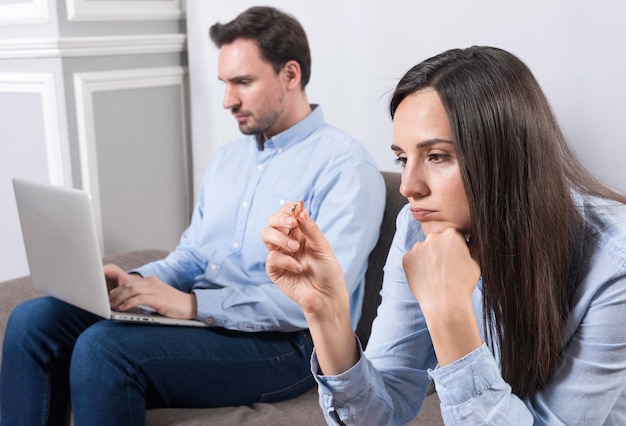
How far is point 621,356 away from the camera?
3.16 ft

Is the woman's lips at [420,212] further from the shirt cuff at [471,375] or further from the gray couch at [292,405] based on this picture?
the gray couch at [292,405]

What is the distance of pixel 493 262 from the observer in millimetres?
1014

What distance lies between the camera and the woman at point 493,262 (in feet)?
3.17

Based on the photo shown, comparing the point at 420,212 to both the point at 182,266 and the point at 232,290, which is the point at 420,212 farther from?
the point at 182,266

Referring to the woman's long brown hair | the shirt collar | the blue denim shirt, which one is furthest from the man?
the woman's long brown hair

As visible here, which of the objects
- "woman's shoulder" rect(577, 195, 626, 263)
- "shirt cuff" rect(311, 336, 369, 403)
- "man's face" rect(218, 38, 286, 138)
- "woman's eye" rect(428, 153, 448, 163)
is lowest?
"shirt cuff" rect(311, 336, 369, 403)

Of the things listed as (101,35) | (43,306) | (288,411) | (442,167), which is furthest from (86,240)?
(101,35)

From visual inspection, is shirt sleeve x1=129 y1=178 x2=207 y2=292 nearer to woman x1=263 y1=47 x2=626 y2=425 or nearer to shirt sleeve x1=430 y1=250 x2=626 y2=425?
woman x1=263 y1=47 x2=626 y2=425

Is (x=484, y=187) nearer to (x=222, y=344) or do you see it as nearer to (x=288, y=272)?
(x=288, y=272)

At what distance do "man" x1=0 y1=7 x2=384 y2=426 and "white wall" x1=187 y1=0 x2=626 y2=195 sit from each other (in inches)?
8.2

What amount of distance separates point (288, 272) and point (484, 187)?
295 mm

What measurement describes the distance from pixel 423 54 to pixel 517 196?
38.1 inches

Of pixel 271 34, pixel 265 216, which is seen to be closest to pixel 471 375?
pixel 265 216

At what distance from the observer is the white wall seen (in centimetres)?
156
